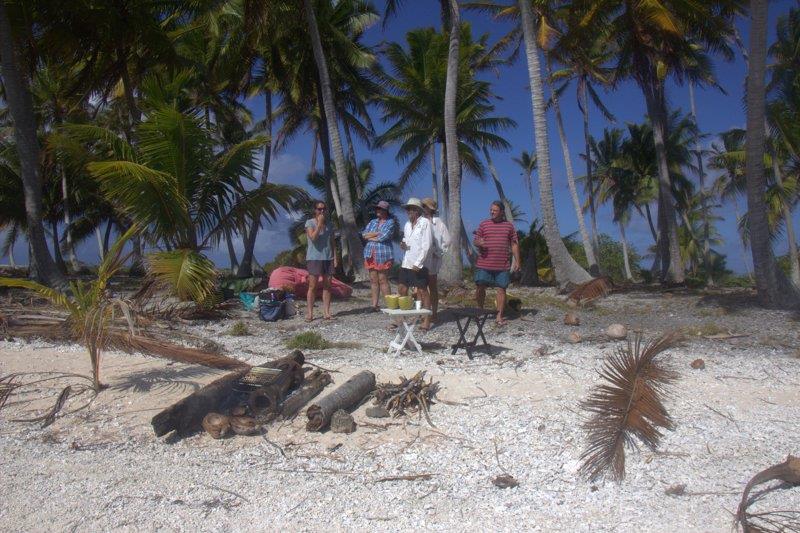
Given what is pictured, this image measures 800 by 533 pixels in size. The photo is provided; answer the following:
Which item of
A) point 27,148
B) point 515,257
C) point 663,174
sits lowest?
point 515,257

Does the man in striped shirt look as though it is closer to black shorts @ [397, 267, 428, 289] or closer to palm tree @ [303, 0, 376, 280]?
black shorts @ [397, 267, 428, 289]

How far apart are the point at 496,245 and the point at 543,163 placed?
206 inches

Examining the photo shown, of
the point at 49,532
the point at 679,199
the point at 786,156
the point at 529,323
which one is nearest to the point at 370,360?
the point at 529,323

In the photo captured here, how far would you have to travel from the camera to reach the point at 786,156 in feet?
76.2

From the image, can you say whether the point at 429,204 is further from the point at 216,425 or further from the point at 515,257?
the point at 216,425

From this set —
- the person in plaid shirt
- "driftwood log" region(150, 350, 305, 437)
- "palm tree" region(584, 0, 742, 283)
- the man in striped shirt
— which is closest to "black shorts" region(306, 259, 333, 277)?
the person in plaid shirt

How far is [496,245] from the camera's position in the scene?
801 cm

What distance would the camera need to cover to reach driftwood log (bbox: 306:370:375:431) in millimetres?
4832

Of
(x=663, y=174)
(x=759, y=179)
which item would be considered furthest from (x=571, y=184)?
(x=759, y=179)

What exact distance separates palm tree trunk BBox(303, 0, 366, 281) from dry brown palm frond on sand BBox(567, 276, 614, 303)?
5.97 metres

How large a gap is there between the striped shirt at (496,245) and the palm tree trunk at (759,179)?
165 inches

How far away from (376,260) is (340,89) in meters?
14.2

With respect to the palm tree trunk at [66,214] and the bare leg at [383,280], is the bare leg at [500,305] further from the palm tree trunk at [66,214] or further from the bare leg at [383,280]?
the palm tree trunk at [66,214]

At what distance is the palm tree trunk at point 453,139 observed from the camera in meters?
14.4
